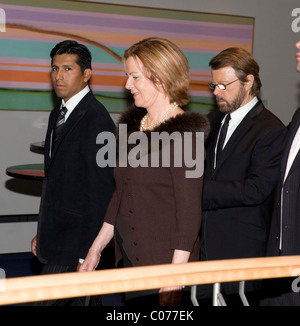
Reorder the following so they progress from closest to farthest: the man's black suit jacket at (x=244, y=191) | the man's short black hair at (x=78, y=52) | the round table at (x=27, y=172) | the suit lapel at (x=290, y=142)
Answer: the suit lapel at (x=290, y=142) < the man's black suit jacket at (x=244, y=191) < the man's short black hair at (x=78, y=52) < the round table at (x=27, y=172)

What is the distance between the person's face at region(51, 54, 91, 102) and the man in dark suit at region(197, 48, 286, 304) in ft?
2.80

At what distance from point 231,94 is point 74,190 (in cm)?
106

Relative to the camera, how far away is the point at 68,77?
321 cm

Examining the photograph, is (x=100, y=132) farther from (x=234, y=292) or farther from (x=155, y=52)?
(x=234, y=292)

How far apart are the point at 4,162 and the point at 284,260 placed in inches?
206

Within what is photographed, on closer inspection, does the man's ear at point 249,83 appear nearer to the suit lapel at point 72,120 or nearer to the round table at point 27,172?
the suit lapel at point 72,120

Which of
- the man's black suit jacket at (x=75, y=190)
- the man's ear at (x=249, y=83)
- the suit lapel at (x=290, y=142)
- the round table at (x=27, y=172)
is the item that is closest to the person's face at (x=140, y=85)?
the man's black suit jacket at (x=75, y=190)

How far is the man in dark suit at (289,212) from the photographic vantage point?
2545 mm

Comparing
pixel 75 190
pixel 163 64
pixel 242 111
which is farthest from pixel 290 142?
pixel 75 190

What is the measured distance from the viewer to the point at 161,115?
236 centimetres

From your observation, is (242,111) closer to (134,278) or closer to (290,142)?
(290,142)

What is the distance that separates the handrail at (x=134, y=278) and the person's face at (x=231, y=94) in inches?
74.9

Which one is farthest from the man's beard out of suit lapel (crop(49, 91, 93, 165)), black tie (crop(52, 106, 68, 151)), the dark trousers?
the dark trousers
